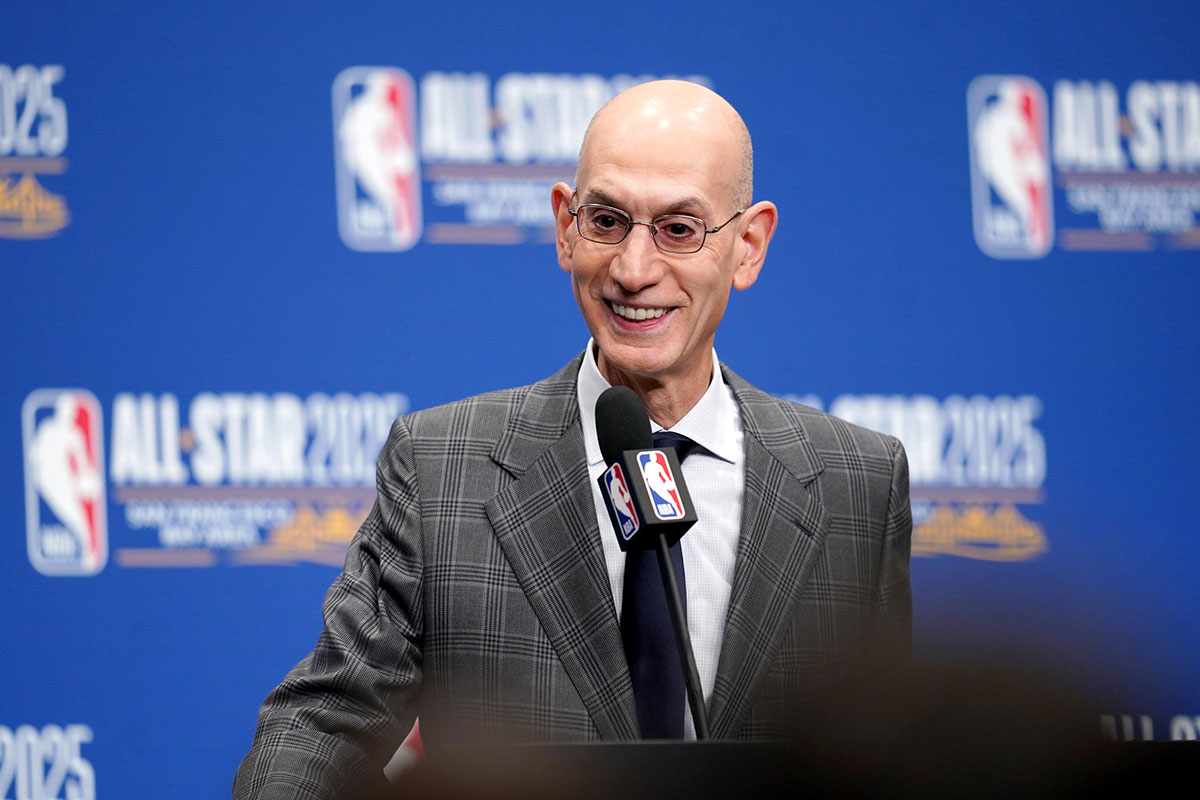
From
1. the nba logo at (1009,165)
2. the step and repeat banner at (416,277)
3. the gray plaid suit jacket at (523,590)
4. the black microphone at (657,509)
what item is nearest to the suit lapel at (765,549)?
the gray plaid suit jacket at (523,590)

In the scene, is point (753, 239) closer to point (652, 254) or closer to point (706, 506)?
point (652, 254)

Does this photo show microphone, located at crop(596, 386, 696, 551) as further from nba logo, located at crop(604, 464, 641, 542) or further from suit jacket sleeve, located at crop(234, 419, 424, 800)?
suit jacket sleeve, located at crop(234, 419, 424, 800)

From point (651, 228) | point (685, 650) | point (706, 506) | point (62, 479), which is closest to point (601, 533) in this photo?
point (706, 506)

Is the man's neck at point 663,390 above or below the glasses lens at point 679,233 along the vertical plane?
below

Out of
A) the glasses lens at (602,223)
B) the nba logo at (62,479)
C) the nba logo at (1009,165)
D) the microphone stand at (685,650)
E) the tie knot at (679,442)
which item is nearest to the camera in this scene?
the microphone stand at (685,650)

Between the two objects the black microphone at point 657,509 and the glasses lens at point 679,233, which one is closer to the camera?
the black microphone at point 657,509

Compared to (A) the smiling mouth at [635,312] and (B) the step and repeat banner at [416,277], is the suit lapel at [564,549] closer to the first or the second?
(A) the smiling mouth at [635,312]

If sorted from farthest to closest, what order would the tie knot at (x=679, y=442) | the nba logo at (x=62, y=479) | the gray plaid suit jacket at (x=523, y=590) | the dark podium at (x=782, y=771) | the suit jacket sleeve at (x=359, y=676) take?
the nba logo at (x=62, y=479)
the tie knot at (x=679, y=442)
the gray plaid suit jacket at (x=523, y=590)
the suit jacket sleeve at (x=359, y=676)
the dark podium at (x=782, y=771)

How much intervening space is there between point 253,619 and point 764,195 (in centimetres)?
154

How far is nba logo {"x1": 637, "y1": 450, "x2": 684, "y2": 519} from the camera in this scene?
112 centimetres

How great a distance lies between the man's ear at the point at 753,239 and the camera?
1.68 metres

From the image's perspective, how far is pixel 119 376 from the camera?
2.72 metres

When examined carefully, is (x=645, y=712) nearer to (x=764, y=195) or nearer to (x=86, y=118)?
(x=764, y=195)

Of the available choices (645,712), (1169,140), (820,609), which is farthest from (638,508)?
(1169,140)
